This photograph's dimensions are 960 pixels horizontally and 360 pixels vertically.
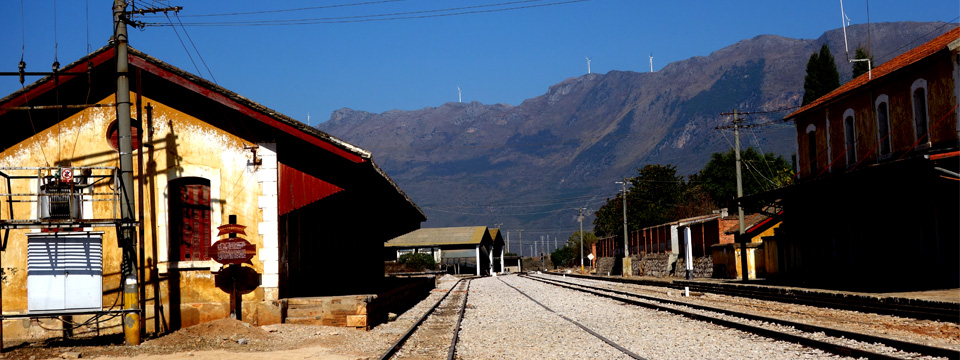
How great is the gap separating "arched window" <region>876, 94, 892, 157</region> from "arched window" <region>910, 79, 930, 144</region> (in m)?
2.20

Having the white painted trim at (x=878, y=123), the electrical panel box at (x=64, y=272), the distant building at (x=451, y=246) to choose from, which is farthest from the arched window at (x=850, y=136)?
the distant building at (x=451, y=246)

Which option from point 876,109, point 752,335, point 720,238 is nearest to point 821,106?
point 876,109

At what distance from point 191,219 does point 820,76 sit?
8379 cm

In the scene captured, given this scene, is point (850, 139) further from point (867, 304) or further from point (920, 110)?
point (867, 304)

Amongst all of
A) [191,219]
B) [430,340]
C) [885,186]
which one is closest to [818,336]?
[430,340]

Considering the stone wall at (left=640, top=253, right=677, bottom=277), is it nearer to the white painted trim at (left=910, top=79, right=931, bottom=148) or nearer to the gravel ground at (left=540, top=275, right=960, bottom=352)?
the white painted trim at (left=910, top=79, right=931, bottom=148)

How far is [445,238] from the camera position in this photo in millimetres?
90750

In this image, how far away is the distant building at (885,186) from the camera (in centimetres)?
2445

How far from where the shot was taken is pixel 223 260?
1670 centimetres

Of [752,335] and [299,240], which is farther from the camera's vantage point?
[299,240]

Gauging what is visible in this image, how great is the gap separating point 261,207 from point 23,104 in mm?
4995

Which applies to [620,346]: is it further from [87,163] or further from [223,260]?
[87,163]

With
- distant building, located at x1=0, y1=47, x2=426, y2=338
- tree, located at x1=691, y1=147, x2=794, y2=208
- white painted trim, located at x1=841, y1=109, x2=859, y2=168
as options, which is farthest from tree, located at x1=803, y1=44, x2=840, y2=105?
distant building, located at x1=0, y1=47, x2=426, y2=338

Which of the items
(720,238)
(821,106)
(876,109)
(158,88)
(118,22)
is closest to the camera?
(118,22)
